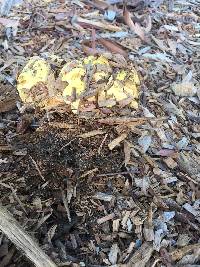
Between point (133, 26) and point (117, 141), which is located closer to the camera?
point (117, 141)

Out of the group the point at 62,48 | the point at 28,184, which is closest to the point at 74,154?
the point at 28,184

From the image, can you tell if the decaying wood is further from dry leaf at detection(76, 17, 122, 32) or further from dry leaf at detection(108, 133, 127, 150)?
dry leaf at detection(76, 17, 122, 32)

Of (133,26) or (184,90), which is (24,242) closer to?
(184,90)

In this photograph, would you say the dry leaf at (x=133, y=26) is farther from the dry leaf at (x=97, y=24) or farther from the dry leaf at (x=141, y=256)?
the dry leaf at (x=141, y=256)

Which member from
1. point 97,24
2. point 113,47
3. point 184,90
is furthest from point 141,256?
point 97,24

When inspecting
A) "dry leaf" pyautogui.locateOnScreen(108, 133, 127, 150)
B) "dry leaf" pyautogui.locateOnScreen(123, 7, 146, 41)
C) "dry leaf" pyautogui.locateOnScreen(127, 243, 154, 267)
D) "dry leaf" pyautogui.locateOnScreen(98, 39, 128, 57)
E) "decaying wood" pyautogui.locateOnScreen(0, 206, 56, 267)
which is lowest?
"dry leaf" pyautogui.locateOnScreen(127, 243, 154, 267)

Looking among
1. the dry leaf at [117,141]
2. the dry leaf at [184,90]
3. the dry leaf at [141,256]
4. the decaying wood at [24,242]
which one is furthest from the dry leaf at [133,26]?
the decaying wood at [24,242]

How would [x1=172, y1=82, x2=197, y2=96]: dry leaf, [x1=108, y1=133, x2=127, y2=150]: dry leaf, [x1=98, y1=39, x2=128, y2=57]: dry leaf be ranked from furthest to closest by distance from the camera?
[x1=98, y1=39, x2=128, y2=57]: dry leaf, [x1=172, y1=82, x2=197, y2=96]: dry leaf, [x1=108, y1=133, x2=127, y2=150]: dry leaf

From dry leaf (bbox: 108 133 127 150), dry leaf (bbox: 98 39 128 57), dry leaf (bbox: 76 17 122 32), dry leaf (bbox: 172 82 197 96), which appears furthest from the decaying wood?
dry leaf (bbox: 76 17 122 32)

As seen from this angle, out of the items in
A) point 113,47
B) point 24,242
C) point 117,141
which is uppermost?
point 113,47

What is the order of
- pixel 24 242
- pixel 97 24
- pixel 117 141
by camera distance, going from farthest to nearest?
pixel 97 24 → pixel 117 141 → pixel 24 242
